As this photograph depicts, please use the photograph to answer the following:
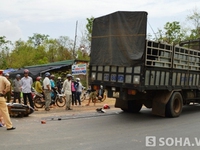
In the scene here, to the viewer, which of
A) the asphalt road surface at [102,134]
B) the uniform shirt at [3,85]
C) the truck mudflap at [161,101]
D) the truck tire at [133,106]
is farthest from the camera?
the truck tire at [133,106]

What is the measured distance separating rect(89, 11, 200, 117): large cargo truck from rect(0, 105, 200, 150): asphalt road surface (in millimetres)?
882

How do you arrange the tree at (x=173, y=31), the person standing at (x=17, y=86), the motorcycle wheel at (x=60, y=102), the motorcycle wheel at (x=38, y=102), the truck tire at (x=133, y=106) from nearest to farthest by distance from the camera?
the truck tire at (x=133, y=106)
the motorcycle wheel at (x=38, y=102)
the person standing at (x=17, y=86)
the motorcycle wheel at (x=60, y=102)
the tree at (x=173, y=31)

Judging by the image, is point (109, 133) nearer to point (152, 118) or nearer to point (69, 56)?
point (152, 118)

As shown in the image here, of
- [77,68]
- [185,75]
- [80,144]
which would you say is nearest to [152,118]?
[185,75]

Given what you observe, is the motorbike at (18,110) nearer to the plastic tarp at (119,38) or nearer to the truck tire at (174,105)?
the plastic tarp at (119,38)

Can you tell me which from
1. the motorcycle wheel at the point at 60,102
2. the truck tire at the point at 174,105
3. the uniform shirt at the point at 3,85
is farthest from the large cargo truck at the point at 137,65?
the motorcycle wheel at the point at 60,102

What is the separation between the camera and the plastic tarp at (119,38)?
8.48 m

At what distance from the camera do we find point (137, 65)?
846 cm

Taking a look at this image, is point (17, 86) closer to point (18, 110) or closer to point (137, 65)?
point (18, 110)

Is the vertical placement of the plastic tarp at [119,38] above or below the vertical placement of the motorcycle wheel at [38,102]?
above

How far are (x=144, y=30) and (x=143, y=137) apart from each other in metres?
3.49

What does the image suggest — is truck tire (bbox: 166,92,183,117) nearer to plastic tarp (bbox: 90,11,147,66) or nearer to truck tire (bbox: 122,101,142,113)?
truck tire (bbox: 122,101,142,113)

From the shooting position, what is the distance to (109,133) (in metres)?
7.11

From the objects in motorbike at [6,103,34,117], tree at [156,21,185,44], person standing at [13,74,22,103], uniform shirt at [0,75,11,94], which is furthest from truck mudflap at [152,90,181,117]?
tree at [156,21,185,44]
